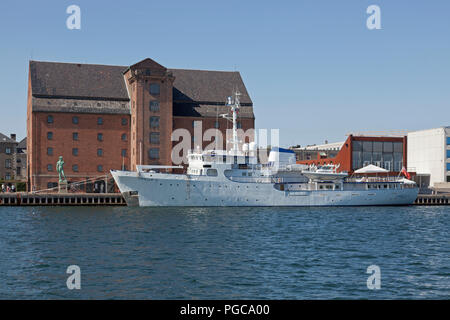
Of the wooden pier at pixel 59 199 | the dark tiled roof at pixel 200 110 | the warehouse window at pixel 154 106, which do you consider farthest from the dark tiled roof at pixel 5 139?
the wooden pier at pixel 59 199

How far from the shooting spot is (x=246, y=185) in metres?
62.0

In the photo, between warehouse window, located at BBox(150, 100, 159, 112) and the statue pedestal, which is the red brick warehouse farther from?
the statue pedestal

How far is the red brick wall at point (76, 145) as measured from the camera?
251ft

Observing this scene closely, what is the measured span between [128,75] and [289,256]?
199ft

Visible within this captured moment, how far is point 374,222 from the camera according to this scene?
1832 inches

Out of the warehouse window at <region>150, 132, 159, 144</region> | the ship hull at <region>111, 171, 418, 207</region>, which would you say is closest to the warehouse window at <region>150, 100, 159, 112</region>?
the warehouse window at <region>150, 132, 159, 144</region>

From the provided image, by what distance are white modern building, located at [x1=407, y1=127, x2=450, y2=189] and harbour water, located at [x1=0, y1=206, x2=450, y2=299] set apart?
40.1 meters

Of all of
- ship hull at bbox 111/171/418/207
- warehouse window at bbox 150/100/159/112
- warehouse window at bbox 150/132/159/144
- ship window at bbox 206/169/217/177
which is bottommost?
ship hull at bbox 111/171/418/207

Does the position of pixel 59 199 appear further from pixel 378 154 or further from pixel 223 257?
pixel 378 154

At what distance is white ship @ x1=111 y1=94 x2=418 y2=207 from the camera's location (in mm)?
60750

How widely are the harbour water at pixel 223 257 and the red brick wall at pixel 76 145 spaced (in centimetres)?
3051

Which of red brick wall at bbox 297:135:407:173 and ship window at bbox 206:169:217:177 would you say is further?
red brick wall at bbox 297:135:407:173

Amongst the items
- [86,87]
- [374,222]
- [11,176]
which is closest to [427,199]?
[374,222]

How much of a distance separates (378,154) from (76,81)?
4748 centimetres
